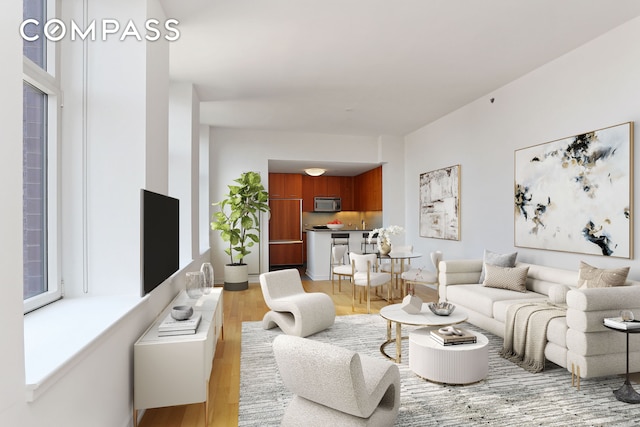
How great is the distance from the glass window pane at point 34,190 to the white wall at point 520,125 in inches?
186

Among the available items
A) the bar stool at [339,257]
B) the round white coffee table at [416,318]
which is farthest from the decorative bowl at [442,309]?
the bar stool at [339,257]

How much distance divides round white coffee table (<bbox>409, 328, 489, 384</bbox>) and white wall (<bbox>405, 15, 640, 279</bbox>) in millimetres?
1788

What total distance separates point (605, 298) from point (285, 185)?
8055mm

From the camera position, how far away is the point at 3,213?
1.18m

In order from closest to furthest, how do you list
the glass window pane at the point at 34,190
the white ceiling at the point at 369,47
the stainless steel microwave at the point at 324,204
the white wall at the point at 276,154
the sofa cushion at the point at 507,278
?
the glass window pane at the point at 34,190
the white ceiling at the point at 369,47
the sofa cushion at the point at 507,278
the white wall at the point at 276,154
the stainless steel microwave at the point at 324,204

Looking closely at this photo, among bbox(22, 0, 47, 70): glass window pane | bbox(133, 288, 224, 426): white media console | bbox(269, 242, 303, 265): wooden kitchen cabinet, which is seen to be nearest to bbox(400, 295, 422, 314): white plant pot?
bbox(133, 288, 224, 426): white media console

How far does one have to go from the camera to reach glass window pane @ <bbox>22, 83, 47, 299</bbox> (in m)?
2.12

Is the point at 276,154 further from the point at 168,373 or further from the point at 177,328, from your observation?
the point at 168,373

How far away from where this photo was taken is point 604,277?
317cm

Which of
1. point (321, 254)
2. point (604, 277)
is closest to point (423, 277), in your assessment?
point (604, 277)

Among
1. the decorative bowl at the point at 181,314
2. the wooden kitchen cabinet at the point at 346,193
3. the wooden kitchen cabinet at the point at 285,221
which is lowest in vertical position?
the decorative bowl at the point at 181,314

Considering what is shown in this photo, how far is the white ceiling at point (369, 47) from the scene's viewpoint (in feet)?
10.6

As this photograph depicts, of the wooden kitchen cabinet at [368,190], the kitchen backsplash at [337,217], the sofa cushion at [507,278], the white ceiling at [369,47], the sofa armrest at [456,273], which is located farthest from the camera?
the kitchen backsplash at [337,217]

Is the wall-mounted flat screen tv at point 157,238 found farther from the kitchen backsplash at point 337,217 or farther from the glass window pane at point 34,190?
the kitchen backsplash at point 337,217
